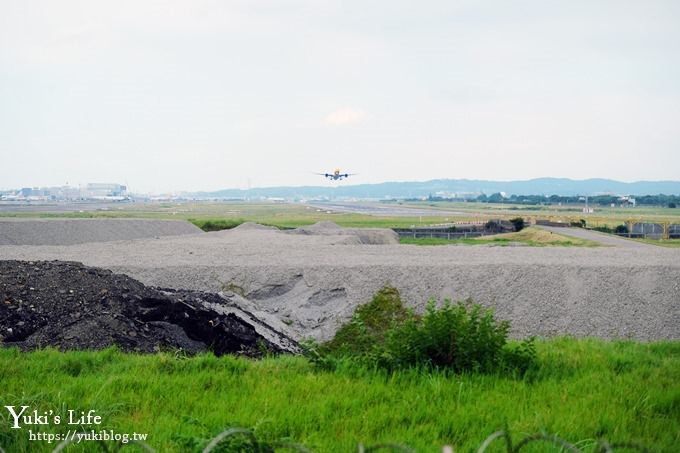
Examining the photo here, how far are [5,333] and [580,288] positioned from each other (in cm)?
1465

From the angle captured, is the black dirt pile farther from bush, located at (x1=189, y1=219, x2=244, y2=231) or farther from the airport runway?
the airport runway

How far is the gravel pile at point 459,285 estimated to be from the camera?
17.1 metres

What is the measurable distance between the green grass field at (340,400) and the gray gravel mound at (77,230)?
109ft

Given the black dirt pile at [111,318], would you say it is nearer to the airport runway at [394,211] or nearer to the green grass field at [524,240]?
the green grass field at [524,240]

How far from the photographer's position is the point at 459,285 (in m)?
19.3

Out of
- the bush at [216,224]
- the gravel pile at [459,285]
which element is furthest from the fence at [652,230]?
Result: the bush at [216,224]

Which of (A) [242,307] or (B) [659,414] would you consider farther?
(A) [242,307]

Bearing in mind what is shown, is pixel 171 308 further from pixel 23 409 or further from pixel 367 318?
pixel 23 409

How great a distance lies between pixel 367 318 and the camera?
657 inches

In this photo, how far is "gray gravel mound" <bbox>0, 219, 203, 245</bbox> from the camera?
38.9m

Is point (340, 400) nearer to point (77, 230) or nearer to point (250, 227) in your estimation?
point (77, 230)

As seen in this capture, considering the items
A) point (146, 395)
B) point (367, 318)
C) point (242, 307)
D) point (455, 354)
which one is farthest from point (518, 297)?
point (146, 395)

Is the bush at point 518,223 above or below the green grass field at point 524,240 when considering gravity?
above

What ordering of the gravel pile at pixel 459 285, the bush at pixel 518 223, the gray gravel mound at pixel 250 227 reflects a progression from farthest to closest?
the gray gravel mound at pixel 250 227 → the bush at pixel 518 223 → the gravel pile at pixel 459 285
